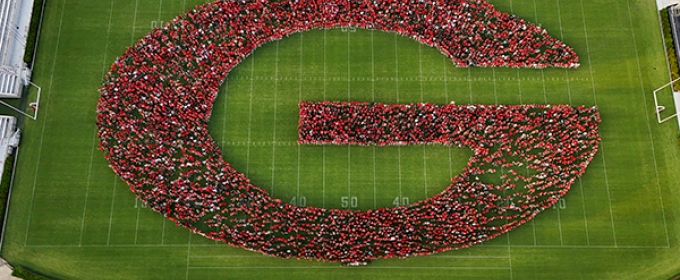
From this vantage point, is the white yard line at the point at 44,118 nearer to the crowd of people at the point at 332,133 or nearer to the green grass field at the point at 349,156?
the green grass field at the point at 349,156

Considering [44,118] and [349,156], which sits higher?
[44,118]

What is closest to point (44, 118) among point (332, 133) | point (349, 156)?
point (332, 133)

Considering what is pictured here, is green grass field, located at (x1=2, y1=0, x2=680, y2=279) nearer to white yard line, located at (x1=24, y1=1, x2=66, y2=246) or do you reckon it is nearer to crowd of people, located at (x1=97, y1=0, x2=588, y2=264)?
white yard line, located at (x1=24, y1=1, x2=66, y2=246)

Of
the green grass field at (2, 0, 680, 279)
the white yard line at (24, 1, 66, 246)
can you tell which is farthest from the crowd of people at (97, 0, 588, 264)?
the white yard line at (24, 1, 66, 246)

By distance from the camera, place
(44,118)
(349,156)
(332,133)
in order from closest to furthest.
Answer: (332,133)
(349,156)
(44,118)

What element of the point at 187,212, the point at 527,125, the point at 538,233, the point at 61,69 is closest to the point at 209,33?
the point at 61,69

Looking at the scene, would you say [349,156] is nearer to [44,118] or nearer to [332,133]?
[332,133]
